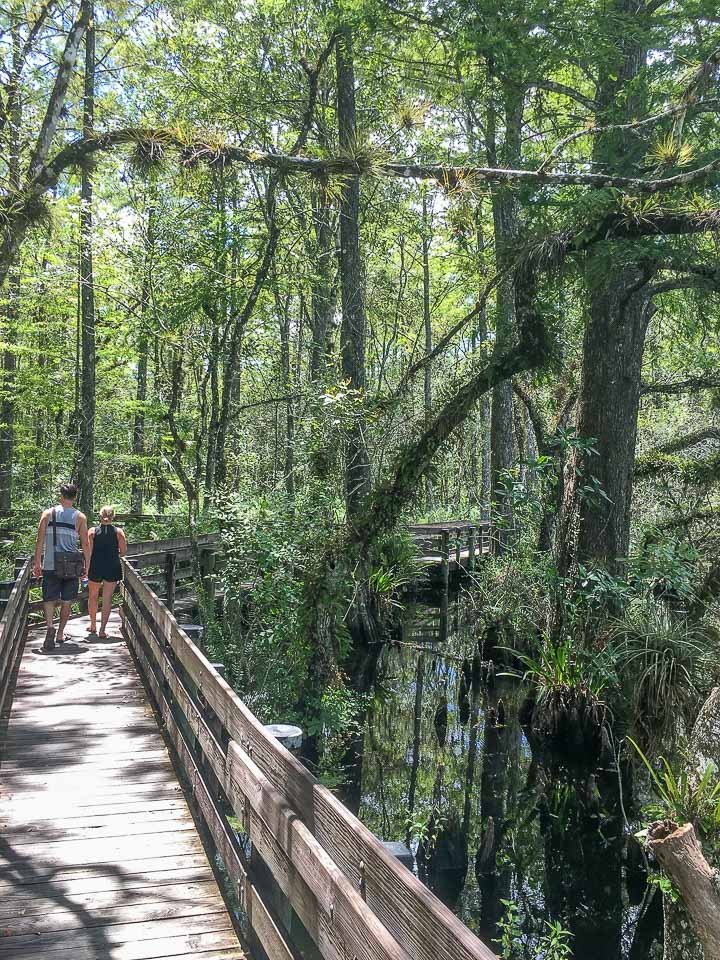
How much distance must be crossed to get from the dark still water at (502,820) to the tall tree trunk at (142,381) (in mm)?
7072

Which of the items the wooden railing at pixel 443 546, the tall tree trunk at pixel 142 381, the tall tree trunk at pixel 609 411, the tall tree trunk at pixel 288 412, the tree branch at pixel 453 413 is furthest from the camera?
the wooden railing at pixel 443 546

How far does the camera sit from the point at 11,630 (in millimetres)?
7625

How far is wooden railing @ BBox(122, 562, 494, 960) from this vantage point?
196 centimetres

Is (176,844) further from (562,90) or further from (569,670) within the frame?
(562,90)

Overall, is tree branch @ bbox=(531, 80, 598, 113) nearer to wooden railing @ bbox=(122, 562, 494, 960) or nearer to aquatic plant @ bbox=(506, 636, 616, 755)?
aquatic plant @ bbox=(506, 636, 616, 755)

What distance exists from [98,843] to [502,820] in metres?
4.58

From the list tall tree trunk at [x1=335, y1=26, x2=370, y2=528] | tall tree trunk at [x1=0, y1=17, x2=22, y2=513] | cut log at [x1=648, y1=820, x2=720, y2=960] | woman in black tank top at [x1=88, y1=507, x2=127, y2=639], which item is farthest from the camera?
tall tree trunk at [x1=0, y1=17, x2=22, y2=513]

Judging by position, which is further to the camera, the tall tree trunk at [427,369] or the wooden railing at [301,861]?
the tall tree trunk at [427,369]

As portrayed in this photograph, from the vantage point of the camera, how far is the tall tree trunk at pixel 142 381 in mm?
13886

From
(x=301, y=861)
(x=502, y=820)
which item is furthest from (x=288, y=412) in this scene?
(x=301, y=861)

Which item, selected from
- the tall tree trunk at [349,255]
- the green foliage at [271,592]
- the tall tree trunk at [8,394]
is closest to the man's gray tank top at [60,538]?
the green foliage at [271,592]

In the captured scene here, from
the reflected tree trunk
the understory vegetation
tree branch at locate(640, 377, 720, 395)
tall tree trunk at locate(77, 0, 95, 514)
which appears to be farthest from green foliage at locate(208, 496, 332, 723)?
tall tree trunk at locate(77, 0, 95, 514)

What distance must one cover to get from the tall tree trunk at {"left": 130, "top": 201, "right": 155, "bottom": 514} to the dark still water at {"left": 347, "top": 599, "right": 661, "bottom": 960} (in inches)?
278

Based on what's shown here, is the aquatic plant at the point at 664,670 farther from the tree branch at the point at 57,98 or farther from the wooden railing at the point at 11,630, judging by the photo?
the tree branch at the point at 57,98
